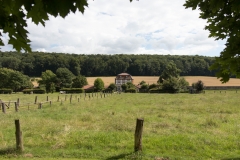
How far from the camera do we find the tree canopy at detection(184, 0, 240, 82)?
3180mm

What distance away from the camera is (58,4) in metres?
1.82

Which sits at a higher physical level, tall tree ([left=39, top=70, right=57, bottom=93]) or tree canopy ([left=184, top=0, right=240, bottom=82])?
tree canopy ([left=184, top=0, right=240, bottom=82])

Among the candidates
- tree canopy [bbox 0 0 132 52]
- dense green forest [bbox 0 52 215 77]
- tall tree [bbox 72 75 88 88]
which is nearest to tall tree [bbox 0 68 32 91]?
tall tree [bbox 72 75 88 88]

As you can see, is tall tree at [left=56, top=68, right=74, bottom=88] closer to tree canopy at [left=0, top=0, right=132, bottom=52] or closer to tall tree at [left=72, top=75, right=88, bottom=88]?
tall tree at [left=72, top=75, right=88, bottom=88]

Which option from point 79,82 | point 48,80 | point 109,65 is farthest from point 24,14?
point 109,65

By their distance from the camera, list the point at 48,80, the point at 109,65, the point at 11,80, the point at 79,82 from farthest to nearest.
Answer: the point at 109,65 < the point at 79,82 < the point at 48,80 < the point at 11,80

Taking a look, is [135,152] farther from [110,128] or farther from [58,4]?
[58,4]

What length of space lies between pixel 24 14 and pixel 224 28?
3069mm

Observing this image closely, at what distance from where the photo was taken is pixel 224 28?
3.51 metres

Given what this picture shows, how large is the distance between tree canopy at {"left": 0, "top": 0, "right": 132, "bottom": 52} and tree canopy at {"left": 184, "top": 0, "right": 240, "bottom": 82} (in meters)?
2.29

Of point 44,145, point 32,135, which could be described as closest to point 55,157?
point 44,145

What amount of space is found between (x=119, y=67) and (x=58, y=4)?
127m

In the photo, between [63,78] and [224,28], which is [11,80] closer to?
[63,78]

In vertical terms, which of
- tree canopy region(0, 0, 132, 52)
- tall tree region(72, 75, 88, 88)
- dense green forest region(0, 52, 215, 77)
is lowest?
tall tree region(72, 75, 88, 88)
